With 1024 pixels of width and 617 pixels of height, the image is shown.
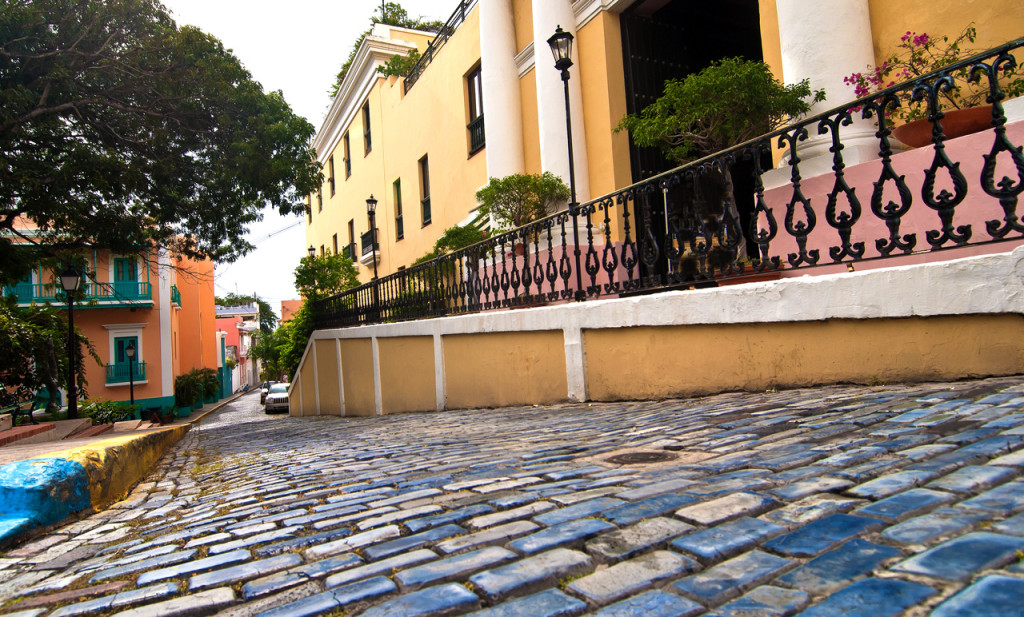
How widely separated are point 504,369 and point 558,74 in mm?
5994

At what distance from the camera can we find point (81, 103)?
30.5 ft

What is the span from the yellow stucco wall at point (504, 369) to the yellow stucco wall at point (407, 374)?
0.74 metres

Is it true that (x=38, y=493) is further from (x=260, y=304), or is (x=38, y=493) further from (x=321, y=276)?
(x=260, y=304)

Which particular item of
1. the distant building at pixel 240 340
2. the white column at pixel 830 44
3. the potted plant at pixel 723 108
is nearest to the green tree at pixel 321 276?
the potted plant at pixel 723 108

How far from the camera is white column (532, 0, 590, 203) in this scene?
11062mm

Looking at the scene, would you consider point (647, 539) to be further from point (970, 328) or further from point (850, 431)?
point (970, 328)

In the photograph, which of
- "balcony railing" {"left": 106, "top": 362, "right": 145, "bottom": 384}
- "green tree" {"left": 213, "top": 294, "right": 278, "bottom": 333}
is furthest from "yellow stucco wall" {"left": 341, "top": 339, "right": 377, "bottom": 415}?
"green tree" {"left": 213, "top": 294, "right": 278, "bottom": 333}

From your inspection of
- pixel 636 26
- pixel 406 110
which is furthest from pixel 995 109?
pixel 406 110

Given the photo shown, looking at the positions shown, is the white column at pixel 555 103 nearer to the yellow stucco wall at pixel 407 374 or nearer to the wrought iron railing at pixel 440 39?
the yellow stucco wall at pixel 407 374

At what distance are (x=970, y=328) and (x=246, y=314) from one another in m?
92.5

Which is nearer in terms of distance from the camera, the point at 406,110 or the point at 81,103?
the point at 81,103

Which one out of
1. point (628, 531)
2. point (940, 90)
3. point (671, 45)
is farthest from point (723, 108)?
point (628, 531)

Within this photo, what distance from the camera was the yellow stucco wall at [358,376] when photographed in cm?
1317

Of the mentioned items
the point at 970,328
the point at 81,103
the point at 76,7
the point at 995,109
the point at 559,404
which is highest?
the point at 76,7
